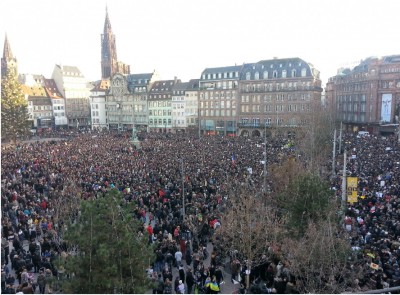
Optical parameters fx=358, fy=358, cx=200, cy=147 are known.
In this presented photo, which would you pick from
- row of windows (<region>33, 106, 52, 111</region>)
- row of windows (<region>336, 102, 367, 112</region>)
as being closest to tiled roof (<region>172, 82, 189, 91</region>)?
row of windows (<region>336, 102, 367, 112</region>)

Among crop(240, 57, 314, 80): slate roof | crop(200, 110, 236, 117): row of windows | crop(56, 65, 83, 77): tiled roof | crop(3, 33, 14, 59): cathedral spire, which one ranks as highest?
crop(3, 33, 14, 59): cathedral spire

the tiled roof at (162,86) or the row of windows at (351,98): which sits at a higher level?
the tiled roof at (162,86)

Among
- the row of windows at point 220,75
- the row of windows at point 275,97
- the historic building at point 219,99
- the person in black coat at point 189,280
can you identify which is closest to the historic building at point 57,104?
the historic building at point 219,99

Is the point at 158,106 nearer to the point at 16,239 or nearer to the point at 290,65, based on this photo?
the point at 290,65

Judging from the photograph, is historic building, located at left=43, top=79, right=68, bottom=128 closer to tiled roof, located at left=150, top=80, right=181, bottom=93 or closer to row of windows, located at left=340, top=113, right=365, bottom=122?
tiled roof, located at left=150, top=80, right=181, bottom=93

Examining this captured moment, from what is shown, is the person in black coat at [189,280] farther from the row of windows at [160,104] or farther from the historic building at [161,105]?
the row of windows at [160,104]

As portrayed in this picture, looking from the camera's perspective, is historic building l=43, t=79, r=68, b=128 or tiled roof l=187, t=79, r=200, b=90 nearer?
tiled roof l=187, t=79, r=200, b=90
